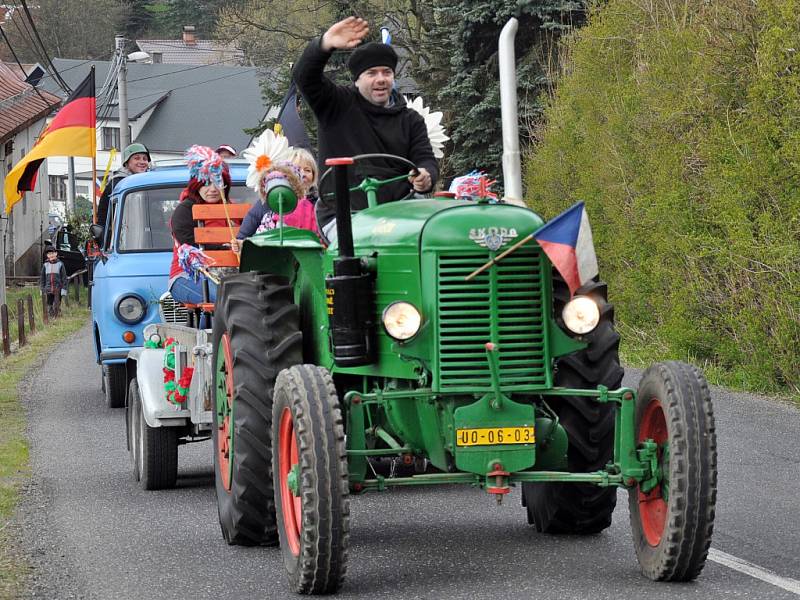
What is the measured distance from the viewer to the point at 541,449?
6867mm

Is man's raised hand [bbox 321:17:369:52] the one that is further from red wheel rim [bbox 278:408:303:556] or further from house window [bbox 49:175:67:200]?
house window [bbox 49:175:67:200]

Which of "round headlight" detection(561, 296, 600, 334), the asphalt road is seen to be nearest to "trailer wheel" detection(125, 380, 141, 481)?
the asphalt road

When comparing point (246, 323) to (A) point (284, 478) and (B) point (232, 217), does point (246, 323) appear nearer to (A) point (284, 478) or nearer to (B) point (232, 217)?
(A) point (284, 478)

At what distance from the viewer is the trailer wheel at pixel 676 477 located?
6.17 m

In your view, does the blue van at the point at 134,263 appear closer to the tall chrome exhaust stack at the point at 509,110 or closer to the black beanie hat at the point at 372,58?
the tall chrome exhaust stack at the point at 509,110

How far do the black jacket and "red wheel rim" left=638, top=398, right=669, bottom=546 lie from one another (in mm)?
2000

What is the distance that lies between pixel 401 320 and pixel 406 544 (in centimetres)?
177

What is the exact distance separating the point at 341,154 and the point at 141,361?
10.0 ft

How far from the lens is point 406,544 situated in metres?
7.84

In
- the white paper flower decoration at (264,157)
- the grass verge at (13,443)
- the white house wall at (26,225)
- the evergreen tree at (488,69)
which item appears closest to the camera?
the grass verge at (13,443)

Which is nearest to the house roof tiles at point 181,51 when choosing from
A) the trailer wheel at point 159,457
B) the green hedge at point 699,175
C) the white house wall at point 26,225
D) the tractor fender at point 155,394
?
the white house wall at point 26,225

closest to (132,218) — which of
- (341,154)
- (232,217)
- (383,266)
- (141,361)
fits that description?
(232,217)

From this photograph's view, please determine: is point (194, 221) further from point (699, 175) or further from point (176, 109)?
point (176, 109)

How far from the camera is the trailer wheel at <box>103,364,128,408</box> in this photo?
623 inches
